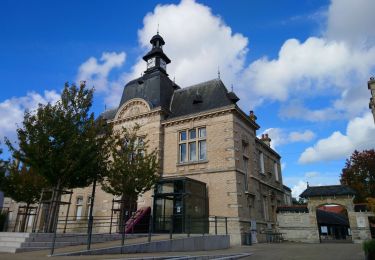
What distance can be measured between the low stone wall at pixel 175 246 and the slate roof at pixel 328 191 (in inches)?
393

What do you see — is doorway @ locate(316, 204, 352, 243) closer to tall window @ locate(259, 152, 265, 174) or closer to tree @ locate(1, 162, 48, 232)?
tall window @ locate(259, 152, 265, 174)

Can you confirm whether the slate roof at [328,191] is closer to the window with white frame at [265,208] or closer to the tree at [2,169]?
the window with white frame at [265,208]

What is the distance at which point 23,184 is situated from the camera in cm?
2084

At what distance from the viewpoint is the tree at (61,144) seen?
558 inches

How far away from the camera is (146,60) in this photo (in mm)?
27609

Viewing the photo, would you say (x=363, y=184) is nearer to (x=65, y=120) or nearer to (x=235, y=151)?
(x=235, y=151)

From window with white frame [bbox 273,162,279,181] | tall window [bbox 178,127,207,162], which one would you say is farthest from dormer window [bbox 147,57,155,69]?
window with white frame [bbox 273,162,279,181]

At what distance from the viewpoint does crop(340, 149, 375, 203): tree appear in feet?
112

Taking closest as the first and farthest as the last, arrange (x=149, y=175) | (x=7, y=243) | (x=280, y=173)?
(x=7, y=243) < (x=149, y=175) < (x=280, y=173)

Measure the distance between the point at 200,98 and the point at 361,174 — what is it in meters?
25.1

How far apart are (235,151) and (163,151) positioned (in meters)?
5.54

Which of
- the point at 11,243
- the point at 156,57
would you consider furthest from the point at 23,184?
the point at 156,57

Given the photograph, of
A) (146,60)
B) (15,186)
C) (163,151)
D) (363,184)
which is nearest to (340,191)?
(163,151)

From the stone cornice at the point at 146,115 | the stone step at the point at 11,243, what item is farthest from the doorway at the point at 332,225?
the stone step at the point at 11,243
